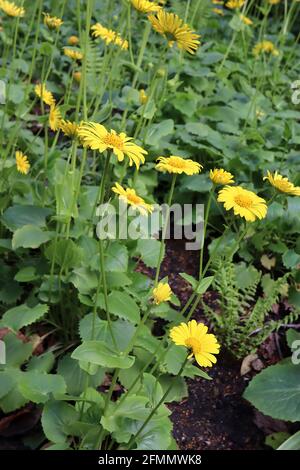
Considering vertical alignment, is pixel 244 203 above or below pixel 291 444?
above

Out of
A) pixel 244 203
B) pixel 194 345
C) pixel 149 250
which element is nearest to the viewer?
pixel 194 345

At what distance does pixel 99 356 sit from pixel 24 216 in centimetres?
59

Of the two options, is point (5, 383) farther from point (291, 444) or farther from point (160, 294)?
point (291, 444)

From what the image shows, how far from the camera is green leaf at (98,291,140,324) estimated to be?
3.64ft

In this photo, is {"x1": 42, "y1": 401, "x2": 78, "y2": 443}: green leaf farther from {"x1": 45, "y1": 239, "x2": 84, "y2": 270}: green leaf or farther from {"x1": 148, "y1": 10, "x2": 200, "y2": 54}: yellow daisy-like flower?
{"x1": 148, "y1": 10, "x2": 200, "y2": 54}: yellow daisy-like flower

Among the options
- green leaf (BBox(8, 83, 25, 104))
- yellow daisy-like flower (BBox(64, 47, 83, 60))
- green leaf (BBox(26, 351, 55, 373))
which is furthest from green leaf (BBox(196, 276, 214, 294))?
green leaf (BBox(8, 83, 25, 104))

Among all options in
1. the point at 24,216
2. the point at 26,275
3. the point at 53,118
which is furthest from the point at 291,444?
the point at 53,118

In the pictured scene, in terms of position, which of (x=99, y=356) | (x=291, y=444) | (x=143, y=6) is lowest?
(x=291, y=444)

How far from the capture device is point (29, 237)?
1280 mm

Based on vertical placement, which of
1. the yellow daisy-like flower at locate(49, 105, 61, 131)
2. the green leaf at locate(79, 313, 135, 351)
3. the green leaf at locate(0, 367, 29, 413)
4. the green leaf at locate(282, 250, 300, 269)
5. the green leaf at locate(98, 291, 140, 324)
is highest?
the yellow daisy-like flower at locate(49, 105, 61, 131)

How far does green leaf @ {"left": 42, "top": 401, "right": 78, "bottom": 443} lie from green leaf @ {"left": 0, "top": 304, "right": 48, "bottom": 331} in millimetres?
189
